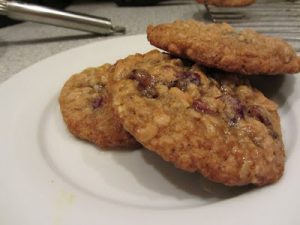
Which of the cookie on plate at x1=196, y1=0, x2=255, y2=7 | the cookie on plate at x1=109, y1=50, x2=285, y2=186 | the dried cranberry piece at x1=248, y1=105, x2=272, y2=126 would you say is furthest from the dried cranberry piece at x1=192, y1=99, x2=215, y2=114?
the cookie on plate at x1=196, y1=0, x2=255, y2=7

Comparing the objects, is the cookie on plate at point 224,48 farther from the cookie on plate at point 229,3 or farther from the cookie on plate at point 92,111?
the cookie on plate at point 229,3

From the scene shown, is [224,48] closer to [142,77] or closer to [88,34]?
[142,77]

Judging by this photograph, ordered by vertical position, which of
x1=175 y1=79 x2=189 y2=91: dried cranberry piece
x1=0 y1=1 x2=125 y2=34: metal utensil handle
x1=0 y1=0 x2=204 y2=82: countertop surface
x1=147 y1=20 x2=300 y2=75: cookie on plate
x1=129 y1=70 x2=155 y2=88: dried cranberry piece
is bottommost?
x1=0 y1=0 x2=204 y2=82: countertop surface

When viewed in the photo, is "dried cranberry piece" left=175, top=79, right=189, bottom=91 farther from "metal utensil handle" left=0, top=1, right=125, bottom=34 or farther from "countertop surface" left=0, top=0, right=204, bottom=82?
"metal utensil handle" left=0, top=1, right=125, bottom=34

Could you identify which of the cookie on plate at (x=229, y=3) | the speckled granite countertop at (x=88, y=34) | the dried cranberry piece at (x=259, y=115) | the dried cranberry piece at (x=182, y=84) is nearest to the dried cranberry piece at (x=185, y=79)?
the dried cranberry piece at (x=182, y=84)

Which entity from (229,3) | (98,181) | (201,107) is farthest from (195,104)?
(229,3)

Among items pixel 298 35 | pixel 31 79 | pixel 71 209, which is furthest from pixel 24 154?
pixel 298 35
